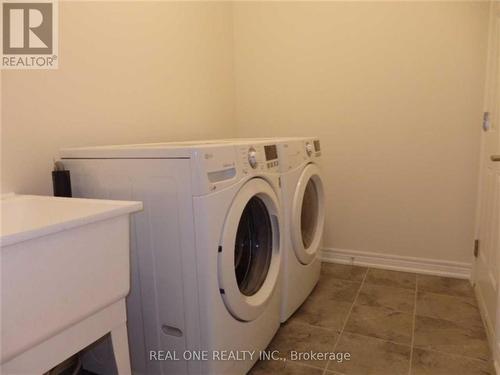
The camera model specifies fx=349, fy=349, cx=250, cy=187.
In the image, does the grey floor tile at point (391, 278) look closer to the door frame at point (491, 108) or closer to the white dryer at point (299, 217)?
the door frame at point (491, 108)


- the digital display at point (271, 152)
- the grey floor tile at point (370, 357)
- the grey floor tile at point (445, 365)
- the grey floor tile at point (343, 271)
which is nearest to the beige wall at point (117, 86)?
the digital display at point (271, 152)

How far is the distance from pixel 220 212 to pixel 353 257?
1.66 m

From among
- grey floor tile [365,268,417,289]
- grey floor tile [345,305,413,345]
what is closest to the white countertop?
grey floor tile [345,305,413,345]

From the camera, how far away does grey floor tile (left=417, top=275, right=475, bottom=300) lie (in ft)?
6.57

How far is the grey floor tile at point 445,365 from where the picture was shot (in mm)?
1349

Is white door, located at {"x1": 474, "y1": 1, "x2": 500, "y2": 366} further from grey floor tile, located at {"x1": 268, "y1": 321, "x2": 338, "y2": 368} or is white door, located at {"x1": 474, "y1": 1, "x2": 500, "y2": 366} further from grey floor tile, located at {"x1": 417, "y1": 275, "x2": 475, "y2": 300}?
grey floor tile, located at {"x1": 268, "y1": 321, "x2": 338, "y2": 368}

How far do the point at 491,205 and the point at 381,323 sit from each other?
2.56ft

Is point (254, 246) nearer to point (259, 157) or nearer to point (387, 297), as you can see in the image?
point (259, 157)

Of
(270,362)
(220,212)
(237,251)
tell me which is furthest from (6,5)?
(270,362)

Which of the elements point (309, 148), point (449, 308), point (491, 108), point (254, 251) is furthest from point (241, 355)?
point (491, 108)

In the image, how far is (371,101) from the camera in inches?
90.2

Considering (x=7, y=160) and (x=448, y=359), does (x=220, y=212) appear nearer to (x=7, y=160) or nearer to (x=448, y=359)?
(x=7, y=160)

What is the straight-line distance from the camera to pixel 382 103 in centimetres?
226

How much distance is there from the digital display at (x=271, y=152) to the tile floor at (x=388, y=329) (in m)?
0.83
